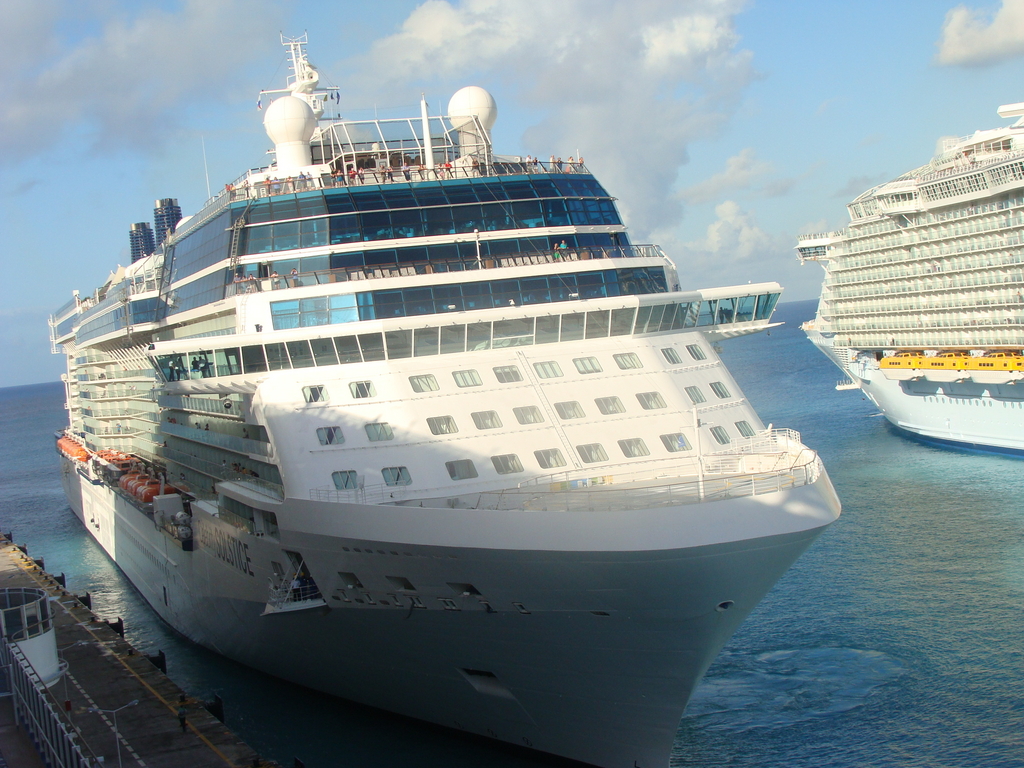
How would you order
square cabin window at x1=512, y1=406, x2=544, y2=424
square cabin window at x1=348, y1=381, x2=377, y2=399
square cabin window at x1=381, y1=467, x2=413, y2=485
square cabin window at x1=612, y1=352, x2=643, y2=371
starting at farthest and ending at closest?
square cabin window at x1=612, y1=352, x2=643, y2=371
square cabin window at x1=348, y1=381, x2=377, y2=399
square cabin window at x1=512, y1=406, x2=544, y2=424
square cabin window at x1=381, y1=467, x2=413, y2=485

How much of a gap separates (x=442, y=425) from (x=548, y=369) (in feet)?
8.74

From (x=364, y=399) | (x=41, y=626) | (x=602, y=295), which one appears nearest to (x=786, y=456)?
(x=602, y=295)

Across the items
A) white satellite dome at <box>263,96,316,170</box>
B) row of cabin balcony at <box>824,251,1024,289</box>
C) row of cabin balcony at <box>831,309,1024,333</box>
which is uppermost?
white satellite dome at <box>263,96,316,170</box>

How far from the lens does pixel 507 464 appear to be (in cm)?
1744

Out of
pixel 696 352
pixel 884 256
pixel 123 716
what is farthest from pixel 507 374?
pixel 884 256

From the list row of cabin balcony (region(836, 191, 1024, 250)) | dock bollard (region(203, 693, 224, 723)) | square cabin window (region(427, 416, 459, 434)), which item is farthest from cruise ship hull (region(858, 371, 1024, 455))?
dock bollard (region(203, 693, 224, 723))

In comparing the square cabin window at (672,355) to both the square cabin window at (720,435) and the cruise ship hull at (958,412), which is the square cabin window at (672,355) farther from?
the cruise ship hull at (958,412)

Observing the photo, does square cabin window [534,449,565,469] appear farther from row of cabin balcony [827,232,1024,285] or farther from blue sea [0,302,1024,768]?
row of cabin balcony [827,232,1024,285]

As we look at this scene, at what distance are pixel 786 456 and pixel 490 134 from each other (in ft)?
46.2

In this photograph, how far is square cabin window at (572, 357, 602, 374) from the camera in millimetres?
19344

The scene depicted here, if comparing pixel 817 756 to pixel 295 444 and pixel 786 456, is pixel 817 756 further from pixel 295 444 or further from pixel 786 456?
pixel 295 444

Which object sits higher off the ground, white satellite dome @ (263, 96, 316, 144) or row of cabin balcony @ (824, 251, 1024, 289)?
white satellite dome @ (263, 96, 316, 144)

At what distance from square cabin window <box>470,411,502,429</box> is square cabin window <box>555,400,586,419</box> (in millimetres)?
1213

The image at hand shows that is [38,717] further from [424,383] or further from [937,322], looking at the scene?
[937,322]
